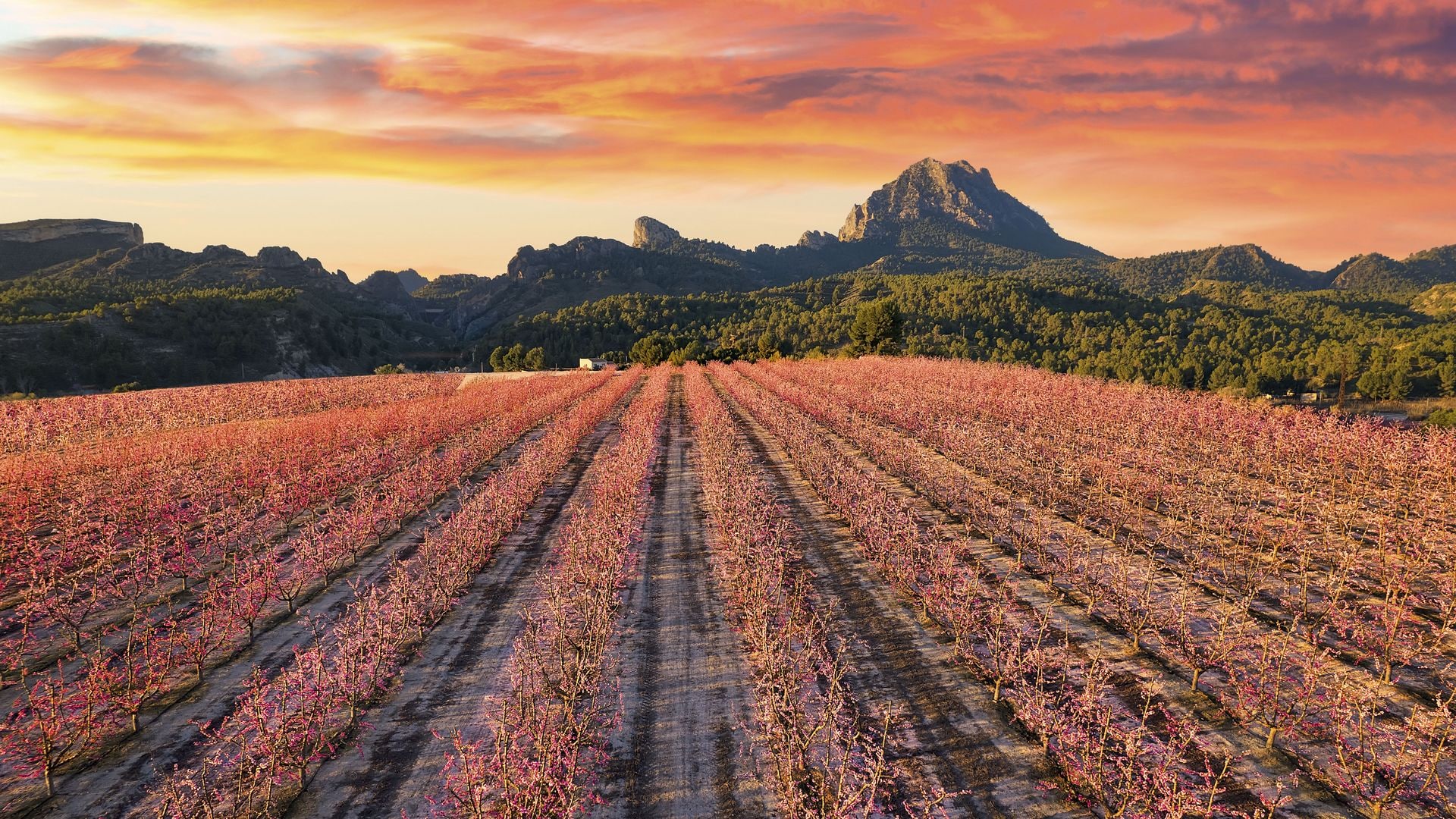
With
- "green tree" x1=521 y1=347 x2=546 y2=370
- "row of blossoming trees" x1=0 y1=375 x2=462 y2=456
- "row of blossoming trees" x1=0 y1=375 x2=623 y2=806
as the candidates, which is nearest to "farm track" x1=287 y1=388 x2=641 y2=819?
"row of blossoming trees" x1=0 y1=375 x2=623 y2=806

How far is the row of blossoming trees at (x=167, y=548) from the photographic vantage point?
8.29 m

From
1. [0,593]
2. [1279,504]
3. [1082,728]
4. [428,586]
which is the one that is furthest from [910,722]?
[0,593]

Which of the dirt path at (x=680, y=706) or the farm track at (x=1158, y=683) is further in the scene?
the dirt path at (x=680, y=706)

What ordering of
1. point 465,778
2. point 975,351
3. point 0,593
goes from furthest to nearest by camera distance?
1. point 975,351
2. point 0,593
3. point 465,778

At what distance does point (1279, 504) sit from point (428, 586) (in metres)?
20.9

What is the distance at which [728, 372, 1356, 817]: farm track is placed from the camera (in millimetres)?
6676

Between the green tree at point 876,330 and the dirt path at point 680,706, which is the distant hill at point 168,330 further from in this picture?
the dirt path at point 680,706

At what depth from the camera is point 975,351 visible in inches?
4419

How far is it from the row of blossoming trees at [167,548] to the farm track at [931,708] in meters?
7.28

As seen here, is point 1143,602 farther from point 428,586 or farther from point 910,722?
point 428,586

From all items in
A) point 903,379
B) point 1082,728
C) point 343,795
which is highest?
point 903,379

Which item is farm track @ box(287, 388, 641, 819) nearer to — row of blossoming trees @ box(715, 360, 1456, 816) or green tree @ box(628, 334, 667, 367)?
row of blossoming trees @ box(715, 360, 1456, 816)

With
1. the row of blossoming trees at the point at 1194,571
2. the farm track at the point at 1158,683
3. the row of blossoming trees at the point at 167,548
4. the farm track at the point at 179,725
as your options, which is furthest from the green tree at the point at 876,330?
the farm track at the point at 179,725

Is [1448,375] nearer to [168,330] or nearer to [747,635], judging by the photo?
[747,635]
